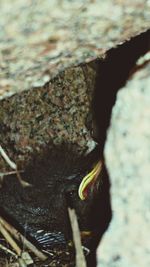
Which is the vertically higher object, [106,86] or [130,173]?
[130,173]

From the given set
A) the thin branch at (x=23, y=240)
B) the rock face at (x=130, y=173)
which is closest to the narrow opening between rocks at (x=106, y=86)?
the thin branch at (x=23, y=240)

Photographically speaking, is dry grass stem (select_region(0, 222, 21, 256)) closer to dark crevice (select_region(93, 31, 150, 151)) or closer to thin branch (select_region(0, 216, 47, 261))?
thin branch (select_region(0, 216, 47, 261))

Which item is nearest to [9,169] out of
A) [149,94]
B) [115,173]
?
[115,173]

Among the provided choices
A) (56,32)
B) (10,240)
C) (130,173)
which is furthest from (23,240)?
(56,32)

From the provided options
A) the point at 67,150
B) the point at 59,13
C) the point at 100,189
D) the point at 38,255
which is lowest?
the point at 38,255

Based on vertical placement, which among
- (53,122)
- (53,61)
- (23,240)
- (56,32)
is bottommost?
(23,240)

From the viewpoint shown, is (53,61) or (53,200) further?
(53,200)

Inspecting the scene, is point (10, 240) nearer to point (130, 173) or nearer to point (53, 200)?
point (53, 200)

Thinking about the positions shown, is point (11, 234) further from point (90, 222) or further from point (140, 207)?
point (140, 207)

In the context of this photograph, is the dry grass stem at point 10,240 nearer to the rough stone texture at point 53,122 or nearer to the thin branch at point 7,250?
the thin branch at point 7,250
